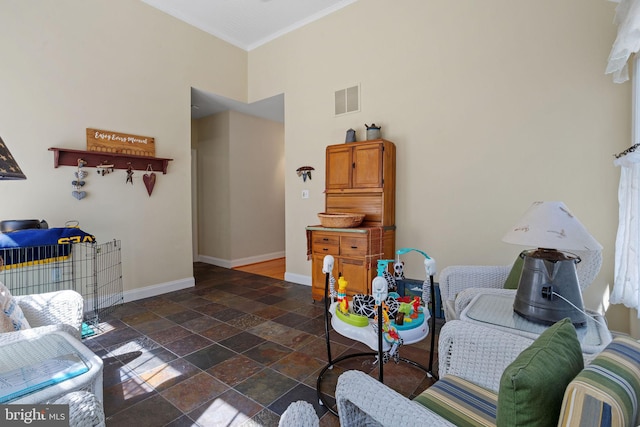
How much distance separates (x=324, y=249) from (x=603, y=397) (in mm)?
2985

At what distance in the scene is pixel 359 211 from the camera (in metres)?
3.58

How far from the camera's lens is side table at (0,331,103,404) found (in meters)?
1.01

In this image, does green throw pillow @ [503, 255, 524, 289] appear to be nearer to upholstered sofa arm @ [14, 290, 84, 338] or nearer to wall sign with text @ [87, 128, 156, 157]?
upholstered sofa arm @ [14, 290, 84, 338]

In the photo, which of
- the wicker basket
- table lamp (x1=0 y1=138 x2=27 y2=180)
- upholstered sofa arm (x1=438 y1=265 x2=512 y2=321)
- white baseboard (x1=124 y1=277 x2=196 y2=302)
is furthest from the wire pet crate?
upholstered sofa arm (x1=438 y1=265 x2=512 y2=321)

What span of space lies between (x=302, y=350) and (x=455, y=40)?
336cm

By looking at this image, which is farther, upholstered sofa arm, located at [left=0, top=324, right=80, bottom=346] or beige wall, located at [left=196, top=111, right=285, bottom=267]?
beige wall, located at [left=196, top=111, right=285, bottom=267]

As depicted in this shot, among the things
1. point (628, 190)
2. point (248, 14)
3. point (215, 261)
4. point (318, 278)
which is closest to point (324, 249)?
point (318, 278)

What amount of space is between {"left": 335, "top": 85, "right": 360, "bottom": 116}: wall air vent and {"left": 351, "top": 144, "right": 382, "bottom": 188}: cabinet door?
2.21 feet

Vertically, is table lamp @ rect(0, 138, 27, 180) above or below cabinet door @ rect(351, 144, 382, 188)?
below

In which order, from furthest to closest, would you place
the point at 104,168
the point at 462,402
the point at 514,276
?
the point at 104,168 → the point at 514,276 → the point at 462,402

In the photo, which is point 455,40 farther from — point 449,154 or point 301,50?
point 301,50

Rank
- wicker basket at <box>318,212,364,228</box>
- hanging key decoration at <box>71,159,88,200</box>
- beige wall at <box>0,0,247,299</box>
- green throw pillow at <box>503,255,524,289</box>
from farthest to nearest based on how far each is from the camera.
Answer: wicker basket at <box>318,212,364,228</box>, hanging key decoration at <box>71,159,88,200</box>, beige wall at <box>0,0,247,299</box>, green throw pillow at <box>503,255,524,289</box>

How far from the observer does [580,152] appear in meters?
2.58

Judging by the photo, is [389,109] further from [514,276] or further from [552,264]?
[552,264]
